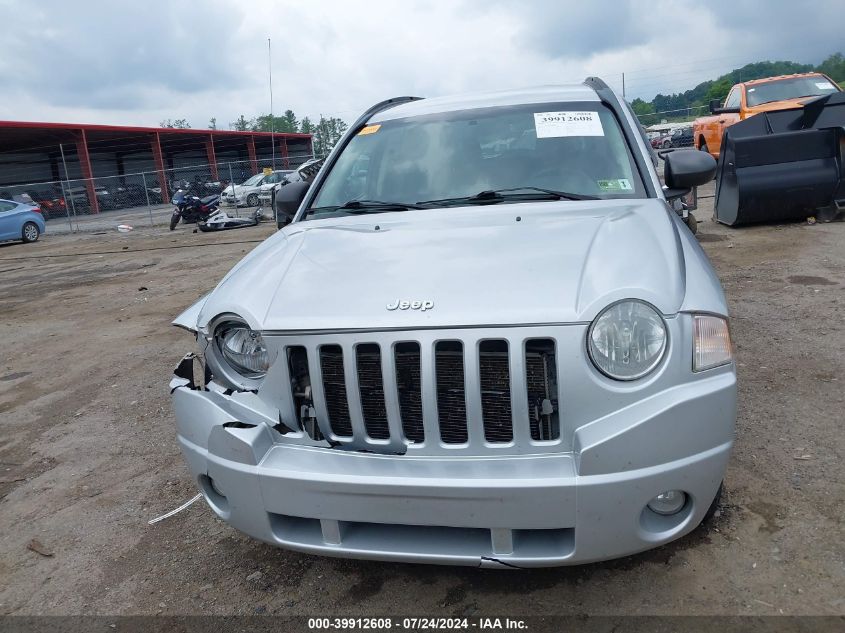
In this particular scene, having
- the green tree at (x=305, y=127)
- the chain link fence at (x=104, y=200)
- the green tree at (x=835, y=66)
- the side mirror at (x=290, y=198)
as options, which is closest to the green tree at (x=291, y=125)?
the green tree at (x=305, y=127)

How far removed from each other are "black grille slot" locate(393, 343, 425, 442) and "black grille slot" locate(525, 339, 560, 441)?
359 millimetres

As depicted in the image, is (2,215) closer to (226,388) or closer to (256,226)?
(256,226)

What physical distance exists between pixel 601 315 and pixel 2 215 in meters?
20.8

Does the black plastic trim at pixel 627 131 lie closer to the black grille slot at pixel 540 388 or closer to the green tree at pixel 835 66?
the black grille slot at pixel 540 388

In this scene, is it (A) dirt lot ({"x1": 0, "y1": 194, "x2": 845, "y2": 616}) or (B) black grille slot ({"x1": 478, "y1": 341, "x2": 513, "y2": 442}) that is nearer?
(B) black grille slot ({"x1": 478, "y1": 341, "x2": 513, "y2": 442})

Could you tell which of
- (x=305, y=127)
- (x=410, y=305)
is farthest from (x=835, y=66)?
(x=410, y=305)

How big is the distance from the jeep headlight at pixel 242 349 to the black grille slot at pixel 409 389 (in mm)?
531

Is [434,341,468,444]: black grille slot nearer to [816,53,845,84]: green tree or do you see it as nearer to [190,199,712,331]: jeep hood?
[190,199,712,331]: jeep hood

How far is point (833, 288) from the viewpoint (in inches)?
235

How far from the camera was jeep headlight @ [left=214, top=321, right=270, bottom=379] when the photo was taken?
95.0 inches

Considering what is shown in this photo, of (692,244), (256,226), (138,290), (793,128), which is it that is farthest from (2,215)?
(692,244)

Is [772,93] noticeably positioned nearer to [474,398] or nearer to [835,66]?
[474,398]

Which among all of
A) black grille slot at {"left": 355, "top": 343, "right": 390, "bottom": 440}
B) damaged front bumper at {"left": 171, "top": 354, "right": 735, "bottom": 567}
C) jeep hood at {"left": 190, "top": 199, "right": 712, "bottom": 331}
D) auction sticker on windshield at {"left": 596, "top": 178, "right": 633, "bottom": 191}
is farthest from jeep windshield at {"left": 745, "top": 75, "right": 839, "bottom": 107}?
black grille slot at {"left": 355, "top": 343, "right": 390, "bottom": 440}

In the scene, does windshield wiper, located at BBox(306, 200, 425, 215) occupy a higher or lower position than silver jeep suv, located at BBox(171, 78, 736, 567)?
higher
